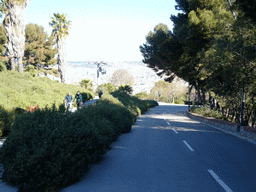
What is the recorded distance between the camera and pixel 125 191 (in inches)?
199

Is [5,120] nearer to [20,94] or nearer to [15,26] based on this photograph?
[20,94]

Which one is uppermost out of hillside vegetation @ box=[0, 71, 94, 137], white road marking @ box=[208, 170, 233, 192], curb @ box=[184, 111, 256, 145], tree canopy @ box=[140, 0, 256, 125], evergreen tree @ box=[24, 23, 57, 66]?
evergreen tree @ box=[24, 23, 57, 66]

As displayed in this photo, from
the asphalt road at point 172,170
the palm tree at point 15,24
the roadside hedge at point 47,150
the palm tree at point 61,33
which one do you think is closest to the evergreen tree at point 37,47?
the palm tree at point 61,33

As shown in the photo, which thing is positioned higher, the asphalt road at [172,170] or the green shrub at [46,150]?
the green shrub at [46,150]

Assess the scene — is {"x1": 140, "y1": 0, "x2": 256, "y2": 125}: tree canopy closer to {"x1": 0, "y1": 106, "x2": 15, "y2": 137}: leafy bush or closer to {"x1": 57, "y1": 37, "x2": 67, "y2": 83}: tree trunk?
{"x1": 0, "y1": 106, "x2": 15, "y2": 137}: leafy bush

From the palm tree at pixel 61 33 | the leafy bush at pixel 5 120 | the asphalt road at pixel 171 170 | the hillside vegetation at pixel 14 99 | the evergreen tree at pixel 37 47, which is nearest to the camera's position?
the asphalt road at pixel 171 170

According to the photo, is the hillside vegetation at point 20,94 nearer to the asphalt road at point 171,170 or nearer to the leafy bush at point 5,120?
the leafy bush at point 5,120

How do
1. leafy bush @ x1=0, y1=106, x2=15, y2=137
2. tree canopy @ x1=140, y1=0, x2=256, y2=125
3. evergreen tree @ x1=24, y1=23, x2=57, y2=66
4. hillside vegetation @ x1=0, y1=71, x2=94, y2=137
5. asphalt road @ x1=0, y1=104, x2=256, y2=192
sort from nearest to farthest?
asphalt road @ x1=0, y1=104, x2=256, y2=192 → leafy bush @ x1=0, y1=106, x2=15, y2=137 → hillside vegetation @ x1=0, y1=71, x2=94, y2=137 → tree canopy @ x1=140, y1=0, x2=256, y2=125 → evergreen tree @ x1=24, y1=23, x2=57, y2=66

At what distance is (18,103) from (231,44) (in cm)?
1182

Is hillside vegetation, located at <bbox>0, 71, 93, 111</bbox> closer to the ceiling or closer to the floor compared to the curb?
closer to the ceiling

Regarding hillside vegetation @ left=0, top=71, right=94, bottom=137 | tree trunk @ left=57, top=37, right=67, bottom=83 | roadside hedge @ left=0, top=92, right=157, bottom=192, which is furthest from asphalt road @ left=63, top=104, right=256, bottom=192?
tree trunk @ left=57, top=37, right=67, bottom=83

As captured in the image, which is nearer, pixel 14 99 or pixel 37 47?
pixel 14 99

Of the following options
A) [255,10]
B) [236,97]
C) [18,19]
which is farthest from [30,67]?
[255,10]

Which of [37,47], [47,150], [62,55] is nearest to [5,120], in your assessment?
[47,150]
